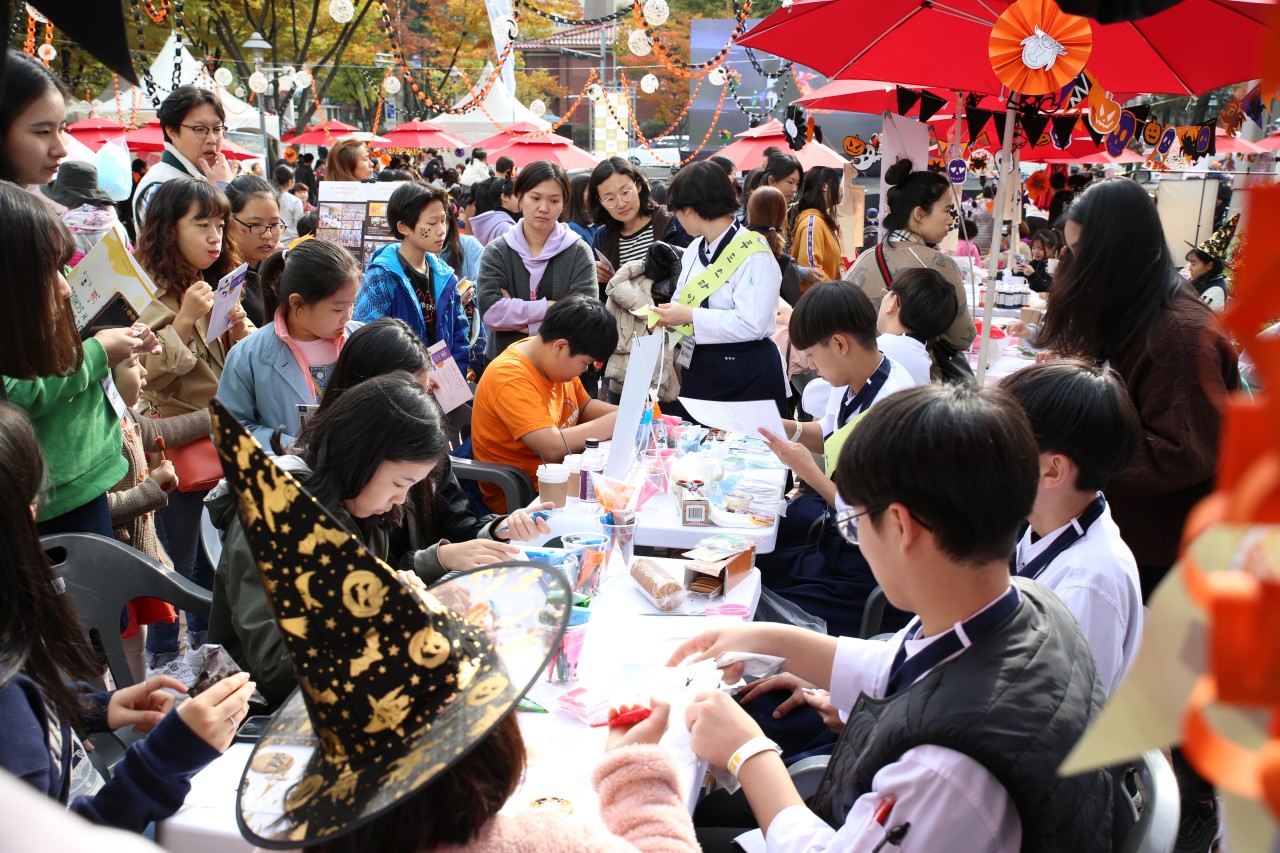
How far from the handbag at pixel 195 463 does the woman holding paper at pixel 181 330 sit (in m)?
0.14

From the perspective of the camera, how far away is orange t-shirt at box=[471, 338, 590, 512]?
389 centimetres

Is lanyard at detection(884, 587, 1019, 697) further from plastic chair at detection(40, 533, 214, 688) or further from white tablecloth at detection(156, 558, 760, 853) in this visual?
plastic chair at detection(40, 533, 214, 688)

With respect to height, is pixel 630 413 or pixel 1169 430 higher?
pixel 1169 430

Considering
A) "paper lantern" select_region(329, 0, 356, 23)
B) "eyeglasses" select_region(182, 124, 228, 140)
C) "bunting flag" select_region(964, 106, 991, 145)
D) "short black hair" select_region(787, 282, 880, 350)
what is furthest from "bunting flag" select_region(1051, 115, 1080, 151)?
"paper lantern" select_region(329, 0, 356, 23)

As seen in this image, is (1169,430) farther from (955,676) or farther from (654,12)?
(654,12)

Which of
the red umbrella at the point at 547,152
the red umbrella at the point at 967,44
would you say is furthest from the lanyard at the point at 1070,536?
the red umbrella at the point at 547,152

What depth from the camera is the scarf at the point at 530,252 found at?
5.38m

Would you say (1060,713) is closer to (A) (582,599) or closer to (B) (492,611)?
(B) (492,611)

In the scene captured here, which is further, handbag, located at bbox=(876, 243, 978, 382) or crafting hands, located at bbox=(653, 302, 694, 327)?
crafting hands, located at bbox=(653, 302, 694, 327)

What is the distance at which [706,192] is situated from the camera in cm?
480

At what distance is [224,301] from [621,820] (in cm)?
282

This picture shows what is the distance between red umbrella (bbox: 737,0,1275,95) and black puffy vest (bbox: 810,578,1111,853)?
3.75 metres

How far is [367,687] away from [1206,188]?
13304 millimetres

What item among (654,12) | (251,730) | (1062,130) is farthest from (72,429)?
(654,12)
